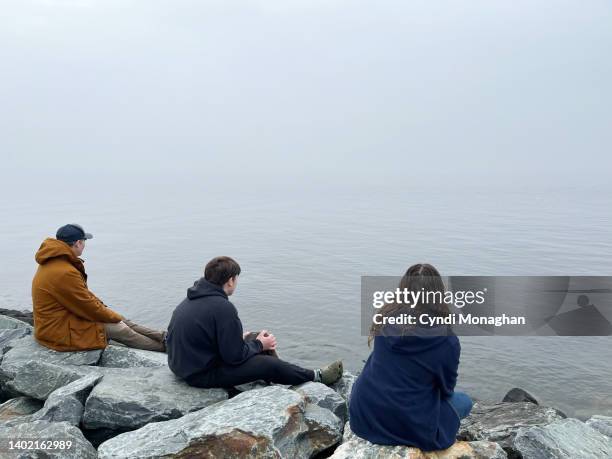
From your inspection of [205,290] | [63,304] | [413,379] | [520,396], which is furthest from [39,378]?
[520,396]

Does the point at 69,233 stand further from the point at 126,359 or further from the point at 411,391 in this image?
the point at 411,391

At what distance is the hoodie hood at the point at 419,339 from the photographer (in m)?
5.53

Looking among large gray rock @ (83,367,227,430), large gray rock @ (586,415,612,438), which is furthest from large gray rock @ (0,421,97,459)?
large gray rock @ (586,415,612,438)

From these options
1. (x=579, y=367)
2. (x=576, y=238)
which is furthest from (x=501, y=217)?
(x=579, y=367)

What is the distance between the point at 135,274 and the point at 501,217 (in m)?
37.5

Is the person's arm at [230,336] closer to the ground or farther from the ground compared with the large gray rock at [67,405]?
farther from the ground

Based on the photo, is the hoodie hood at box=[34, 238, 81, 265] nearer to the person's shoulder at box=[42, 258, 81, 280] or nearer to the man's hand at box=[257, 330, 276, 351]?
the person's shoulder at box=[42, 258, 81, 280]

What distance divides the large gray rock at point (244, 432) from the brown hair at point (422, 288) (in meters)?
1.69

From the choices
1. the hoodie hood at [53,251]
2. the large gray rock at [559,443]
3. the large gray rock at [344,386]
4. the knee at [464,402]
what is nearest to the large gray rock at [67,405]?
the hoodie hood at [53,251]

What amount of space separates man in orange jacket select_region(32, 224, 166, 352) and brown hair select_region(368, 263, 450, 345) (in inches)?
208

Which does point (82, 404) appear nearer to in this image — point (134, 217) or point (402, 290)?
point (402, 290)

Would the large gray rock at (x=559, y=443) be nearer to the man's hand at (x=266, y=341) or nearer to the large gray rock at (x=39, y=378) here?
the man's hand at (x=266, y=341)

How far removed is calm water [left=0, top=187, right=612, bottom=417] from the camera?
14656mm

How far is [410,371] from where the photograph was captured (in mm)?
Answer: 5602
